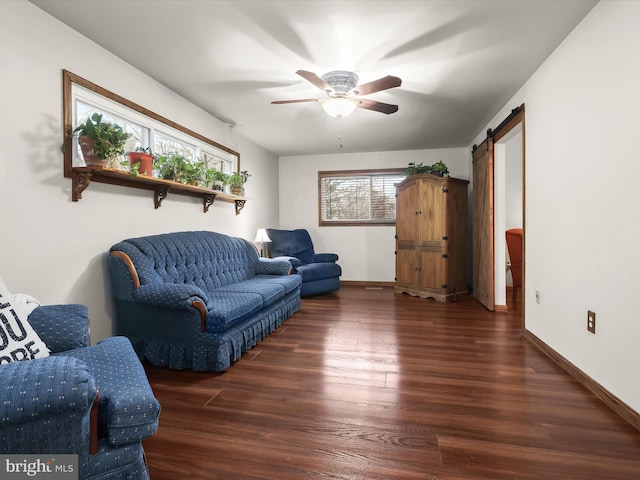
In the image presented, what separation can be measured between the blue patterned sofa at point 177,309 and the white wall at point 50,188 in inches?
7.1

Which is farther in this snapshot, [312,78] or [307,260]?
[307,260]

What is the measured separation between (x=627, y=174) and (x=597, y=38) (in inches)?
37.5

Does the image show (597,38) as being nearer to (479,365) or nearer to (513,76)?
(513,76)

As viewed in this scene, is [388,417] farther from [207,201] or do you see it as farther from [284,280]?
[207,201]

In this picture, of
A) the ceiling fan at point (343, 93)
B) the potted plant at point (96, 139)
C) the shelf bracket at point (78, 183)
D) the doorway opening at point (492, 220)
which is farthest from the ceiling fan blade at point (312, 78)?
the doorway opening at point (492, 220)

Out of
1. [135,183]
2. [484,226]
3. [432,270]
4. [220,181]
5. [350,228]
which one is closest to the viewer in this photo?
[135,183]

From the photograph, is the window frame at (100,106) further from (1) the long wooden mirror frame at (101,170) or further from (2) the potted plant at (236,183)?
(2) the potted plant at (236,183)

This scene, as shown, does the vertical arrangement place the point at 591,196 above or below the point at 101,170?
below

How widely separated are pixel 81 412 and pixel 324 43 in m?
2.62

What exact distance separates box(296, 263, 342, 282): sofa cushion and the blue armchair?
366 cm

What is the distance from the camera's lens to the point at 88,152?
233 centimetres

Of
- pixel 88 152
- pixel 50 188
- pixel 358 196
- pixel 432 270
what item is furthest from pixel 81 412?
pixel 358 196

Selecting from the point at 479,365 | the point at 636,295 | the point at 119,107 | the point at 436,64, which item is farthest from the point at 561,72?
the point at 119,107

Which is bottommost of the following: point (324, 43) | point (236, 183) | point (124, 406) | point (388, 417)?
point (388, 417)
